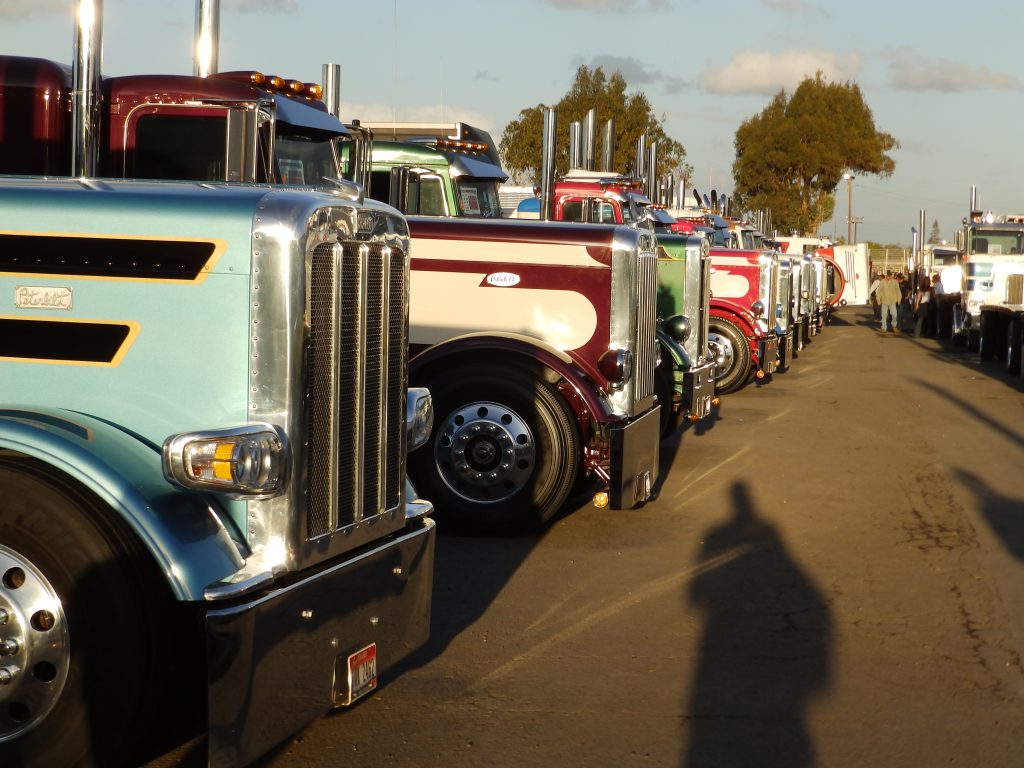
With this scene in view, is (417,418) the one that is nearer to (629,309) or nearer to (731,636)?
(731,636)

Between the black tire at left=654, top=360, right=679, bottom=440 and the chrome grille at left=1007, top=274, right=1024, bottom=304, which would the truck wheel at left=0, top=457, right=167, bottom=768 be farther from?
the chrome grille at left=1007, top=274, right=1024, bottom=304

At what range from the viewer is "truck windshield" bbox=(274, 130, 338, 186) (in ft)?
28.1

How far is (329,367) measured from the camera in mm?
4301

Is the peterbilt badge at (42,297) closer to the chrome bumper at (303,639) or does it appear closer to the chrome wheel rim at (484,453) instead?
the chrome bumper at (303,639)

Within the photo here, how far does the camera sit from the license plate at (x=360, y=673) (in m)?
4.30

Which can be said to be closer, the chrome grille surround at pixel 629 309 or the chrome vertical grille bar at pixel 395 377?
the chrome vertical grille bar at pixel 395 377

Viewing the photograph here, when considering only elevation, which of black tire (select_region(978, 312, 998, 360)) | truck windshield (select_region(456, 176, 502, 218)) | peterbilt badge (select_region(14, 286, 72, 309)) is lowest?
black tire (select_region(978, 312, 998, 360))

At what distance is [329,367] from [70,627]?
1.10 metres

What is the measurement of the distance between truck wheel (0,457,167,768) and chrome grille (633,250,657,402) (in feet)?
17.5

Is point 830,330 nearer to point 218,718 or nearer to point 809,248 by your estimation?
point 809,248

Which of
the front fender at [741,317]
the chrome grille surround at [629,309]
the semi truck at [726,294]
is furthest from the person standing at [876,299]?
the chrome grille surround at [629,309]

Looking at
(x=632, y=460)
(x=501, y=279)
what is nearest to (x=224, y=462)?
(x=632, y=460)

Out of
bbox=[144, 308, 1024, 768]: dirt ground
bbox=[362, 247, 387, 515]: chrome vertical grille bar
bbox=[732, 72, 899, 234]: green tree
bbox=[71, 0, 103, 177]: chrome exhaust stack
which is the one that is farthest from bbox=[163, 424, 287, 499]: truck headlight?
bbox=[732, 72, 899, 234]: green tree

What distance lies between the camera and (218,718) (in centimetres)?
A: 376
